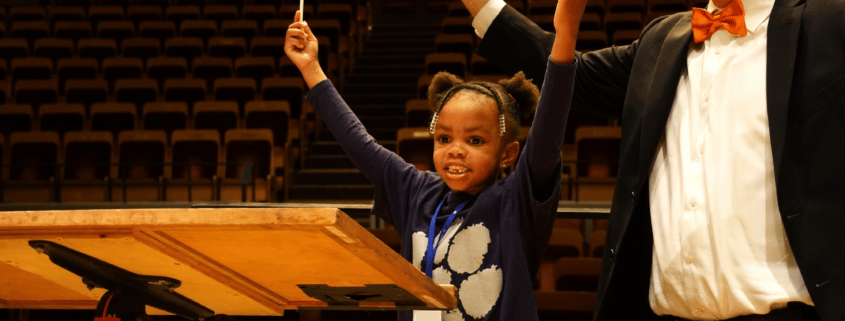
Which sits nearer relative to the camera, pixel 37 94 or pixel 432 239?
pixel 432 239

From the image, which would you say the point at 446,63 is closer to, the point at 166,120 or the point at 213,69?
the point at 213,69

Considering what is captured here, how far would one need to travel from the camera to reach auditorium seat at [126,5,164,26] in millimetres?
8734

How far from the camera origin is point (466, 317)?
1.22m

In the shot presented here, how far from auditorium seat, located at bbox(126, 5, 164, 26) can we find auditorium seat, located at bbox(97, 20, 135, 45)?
0.36 metres

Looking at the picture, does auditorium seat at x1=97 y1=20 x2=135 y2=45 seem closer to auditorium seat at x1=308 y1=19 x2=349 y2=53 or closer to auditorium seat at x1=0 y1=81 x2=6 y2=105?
auditorium seat at x1=0 y1=81 x2=6 y2=105

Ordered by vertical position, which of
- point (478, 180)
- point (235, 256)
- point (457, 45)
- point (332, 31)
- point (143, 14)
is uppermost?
point (143, 14)

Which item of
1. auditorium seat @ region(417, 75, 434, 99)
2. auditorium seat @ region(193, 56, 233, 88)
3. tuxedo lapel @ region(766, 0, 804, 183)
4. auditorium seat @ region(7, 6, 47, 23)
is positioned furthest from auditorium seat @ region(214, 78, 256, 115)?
tuxedo lapel @ region(766, 0, 804, 183)

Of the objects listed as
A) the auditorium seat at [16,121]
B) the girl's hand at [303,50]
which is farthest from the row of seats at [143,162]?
the girl's hand at [303,50]

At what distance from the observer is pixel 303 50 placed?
1526mm

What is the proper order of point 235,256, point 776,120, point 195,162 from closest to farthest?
point 235,256
point 776,120
point 195,162

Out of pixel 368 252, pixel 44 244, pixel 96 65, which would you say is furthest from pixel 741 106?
pixel 96 65

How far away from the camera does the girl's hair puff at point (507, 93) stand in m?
1.38

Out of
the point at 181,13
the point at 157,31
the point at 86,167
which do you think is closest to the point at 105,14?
the point at 181,13

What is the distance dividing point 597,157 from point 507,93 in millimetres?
3904
